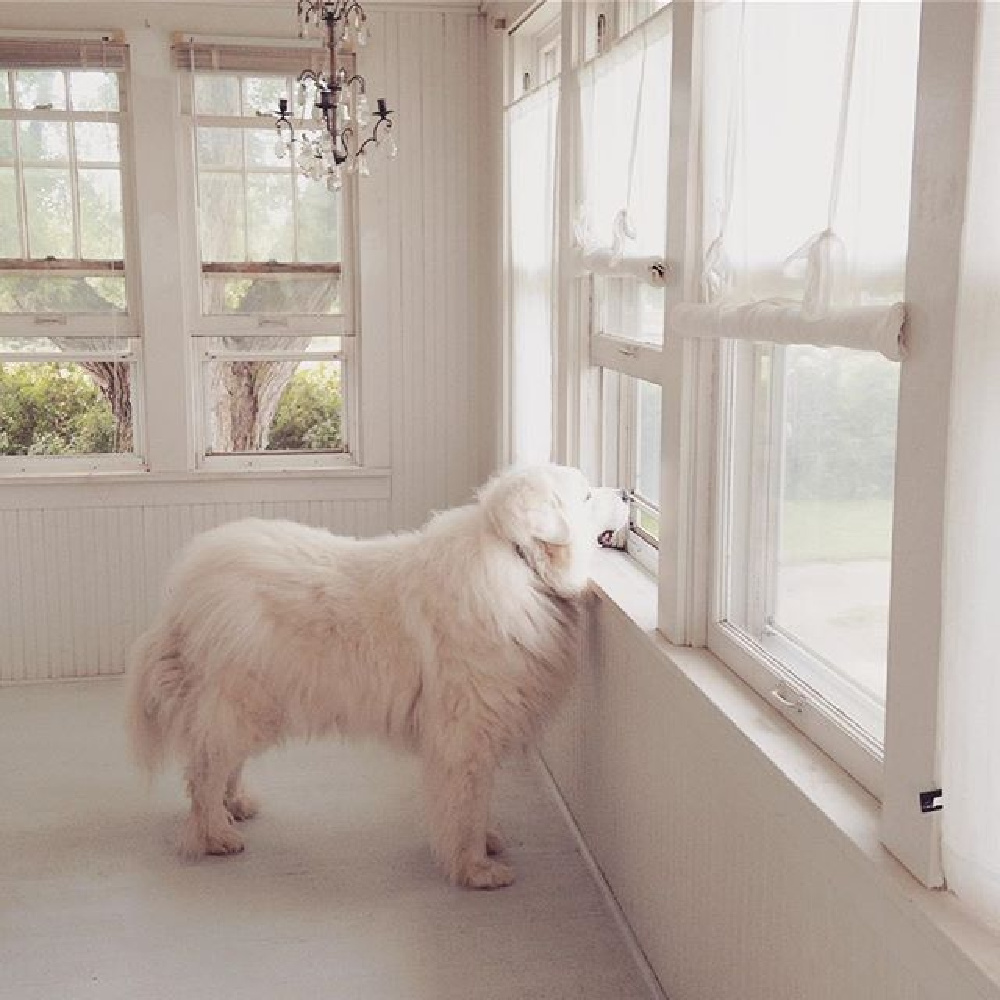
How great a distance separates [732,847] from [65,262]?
3.73m

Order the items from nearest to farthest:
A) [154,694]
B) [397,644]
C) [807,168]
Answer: [807,168] < [397,644] < [154,694]

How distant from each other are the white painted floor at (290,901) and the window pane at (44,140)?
7.72ft

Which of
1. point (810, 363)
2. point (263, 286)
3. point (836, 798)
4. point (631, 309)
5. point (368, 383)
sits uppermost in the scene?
point (263, 286)

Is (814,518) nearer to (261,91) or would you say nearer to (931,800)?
(931,800)

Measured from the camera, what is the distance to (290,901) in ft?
10.4

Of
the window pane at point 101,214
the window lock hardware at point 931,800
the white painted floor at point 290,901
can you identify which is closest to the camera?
the window lock hardware at point 931,800

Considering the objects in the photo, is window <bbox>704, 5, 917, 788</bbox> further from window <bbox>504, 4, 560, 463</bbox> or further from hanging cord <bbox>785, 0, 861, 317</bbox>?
window <bbox>504, 4, 560, 463</bbox>

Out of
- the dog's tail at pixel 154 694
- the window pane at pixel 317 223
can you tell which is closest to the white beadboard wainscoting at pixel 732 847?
the dog's tail at pixel 154 694

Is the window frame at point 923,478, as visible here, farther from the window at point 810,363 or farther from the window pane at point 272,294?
the window pane at point 272,294

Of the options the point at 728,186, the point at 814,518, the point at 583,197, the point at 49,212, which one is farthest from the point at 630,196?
the point at 49,212

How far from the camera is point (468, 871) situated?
3.18 m

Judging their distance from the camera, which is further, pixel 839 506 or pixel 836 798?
pixel 839 506

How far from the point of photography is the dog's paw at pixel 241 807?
3.63 metres

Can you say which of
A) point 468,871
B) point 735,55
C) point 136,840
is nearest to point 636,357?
point 735,55
